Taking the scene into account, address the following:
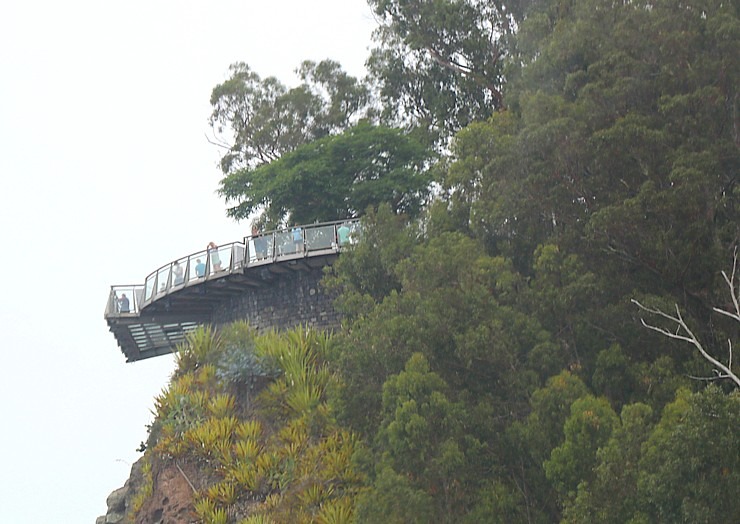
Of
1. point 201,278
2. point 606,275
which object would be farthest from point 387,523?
point 201,278

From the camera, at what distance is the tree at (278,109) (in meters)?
31.5

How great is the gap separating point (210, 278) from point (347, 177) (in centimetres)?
467

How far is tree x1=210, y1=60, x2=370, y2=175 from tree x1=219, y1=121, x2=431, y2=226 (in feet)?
17.1

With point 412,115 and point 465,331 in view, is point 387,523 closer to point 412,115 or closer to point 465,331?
point 465,331

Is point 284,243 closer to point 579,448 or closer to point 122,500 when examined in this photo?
point 122,500

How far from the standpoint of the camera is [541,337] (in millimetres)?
15000

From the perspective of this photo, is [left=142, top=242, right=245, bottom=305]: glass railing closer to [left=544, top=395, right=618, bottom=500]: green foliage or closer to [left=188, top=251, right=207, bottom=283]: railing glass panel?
[left=188, top=251, right=207, bottom=283]: railing glass panel

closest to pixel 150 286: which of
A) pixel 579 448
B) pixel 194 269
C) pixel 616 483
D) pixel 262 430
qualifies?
pixel 194 269

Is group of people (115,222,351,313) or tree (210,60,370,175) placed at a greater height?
tree (210,60,370,175)

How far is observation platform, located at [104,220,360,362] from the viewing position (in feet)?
77.6

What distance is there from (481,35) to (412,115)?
3.70 meters

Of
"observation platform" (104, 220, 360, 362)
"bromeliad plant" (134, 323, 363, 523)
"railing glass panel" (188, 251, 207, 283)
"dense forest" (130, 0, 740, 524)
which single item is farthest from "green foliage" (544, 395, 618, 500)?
"railing glass panel" (188, 251, 207, 283)

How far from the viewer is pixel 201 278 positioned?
24.9m

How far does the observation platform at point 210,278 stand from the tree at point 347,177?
6.56 ft
